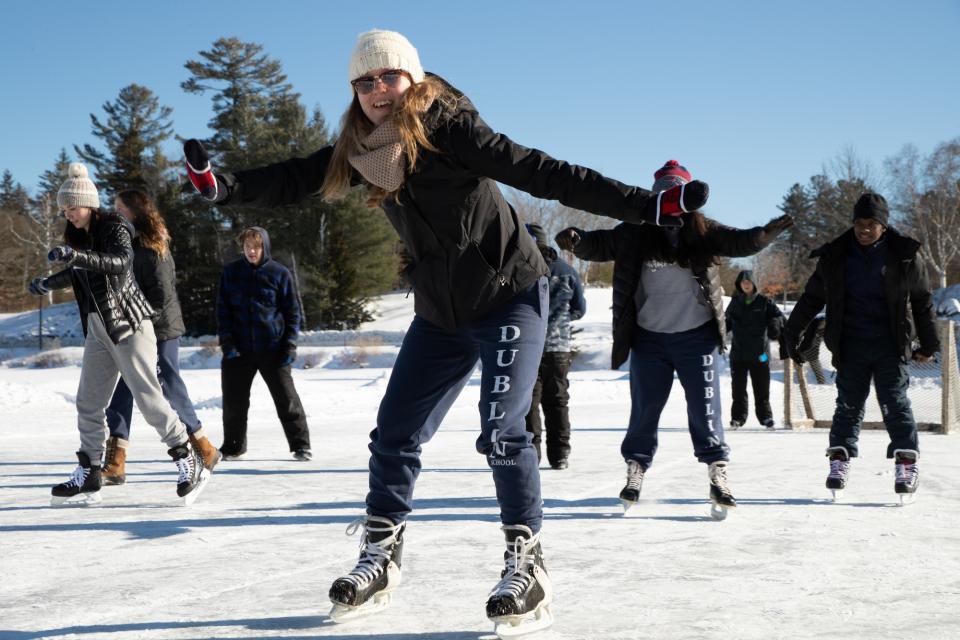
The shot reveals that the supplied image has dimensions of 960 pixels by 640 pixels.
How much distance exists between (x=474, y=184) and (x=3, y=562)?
8.03 feet

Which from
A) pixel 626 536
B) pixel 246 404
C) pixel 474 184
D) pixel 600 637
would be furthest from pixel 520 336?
pixel 246 404

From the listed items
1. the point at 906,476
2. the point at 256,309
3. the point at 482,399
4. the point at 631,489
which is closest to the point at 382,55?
the point at 482,399

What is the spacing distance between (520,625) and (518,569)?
0.18 m

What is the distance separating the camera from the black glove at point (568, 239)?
13.4ft

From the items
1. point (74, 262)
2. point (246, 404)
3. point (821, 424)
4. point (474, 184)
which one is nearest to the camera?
point (474, 184)

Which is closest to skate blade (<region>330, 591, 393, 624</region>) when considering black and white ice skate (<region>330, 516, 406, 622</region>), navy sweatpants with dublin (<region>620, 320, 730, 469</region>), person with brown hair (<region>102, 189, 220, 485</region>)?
black and white ice skate (<region>330, 516, 406, 622</region>)

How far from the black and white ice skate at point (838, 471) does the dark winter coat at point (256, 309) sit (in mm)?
4181

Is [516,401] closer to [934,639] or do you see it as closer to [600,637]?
[600,637]

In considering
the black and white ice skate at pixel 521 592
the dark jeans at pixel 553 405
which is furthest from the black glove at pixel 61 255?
the dark jeans at pixel 553 405

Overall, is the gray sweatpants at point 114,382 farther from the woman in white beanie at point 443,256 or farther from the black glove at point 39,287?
the woman in white beanie at point 443,256

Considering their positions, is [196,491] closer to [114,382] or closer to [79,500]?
[79,500]

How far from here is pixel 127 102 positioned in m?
54.2

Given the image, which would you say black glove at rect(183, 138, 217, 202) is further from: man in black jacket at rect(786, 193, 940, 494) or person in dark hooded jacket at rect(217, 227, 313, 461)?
person in dark hooded jacket at rect(217, 227, 313, 461)

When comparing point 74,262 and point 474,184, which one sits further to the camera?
point 74,262
